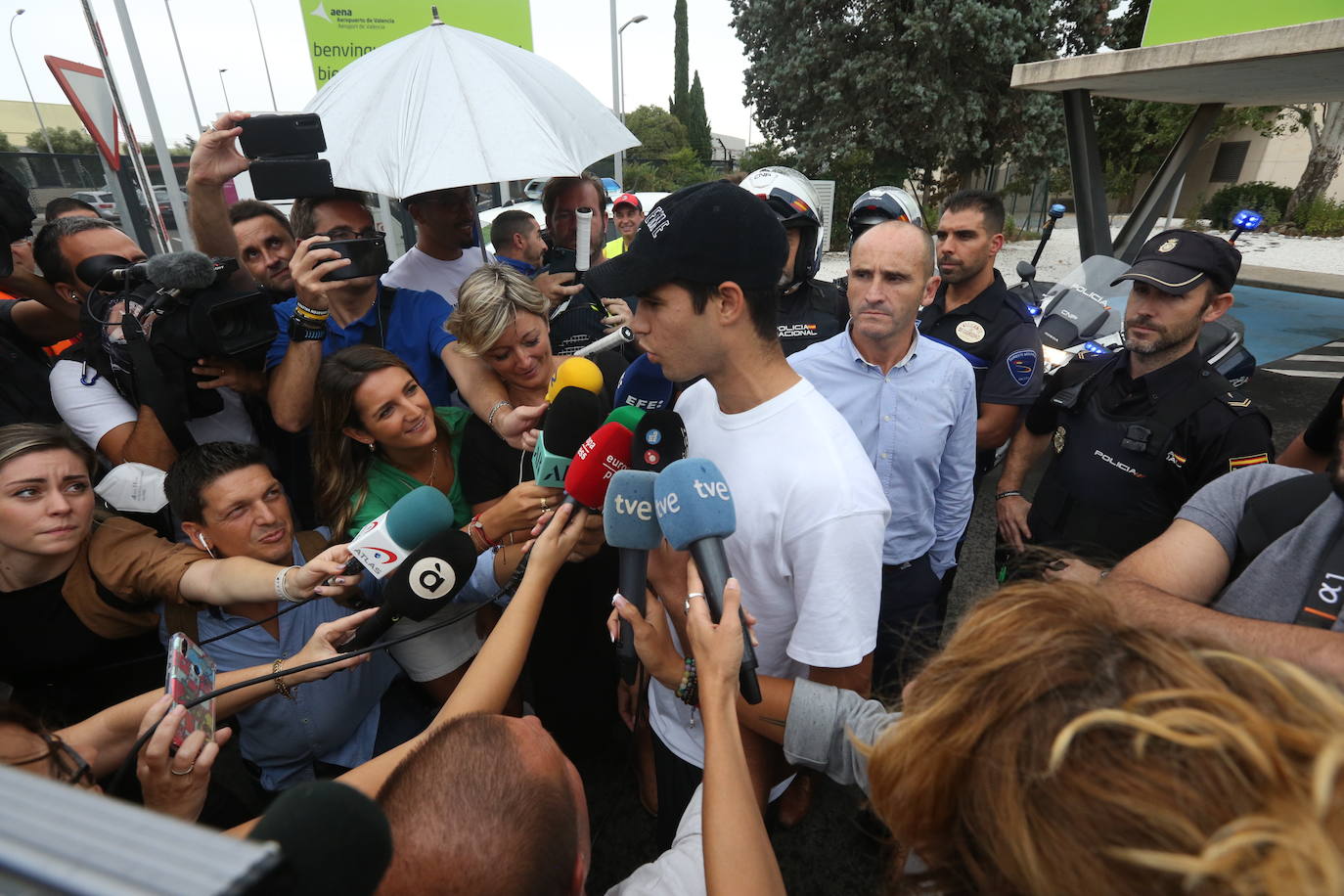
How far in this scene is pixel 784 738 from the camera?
132 cm

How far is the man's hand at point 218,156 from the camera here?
8.27 ft

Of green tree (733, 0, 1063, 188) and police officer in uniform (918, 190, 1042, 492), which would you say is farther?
A: green tree (733, 0, 1063, 188)

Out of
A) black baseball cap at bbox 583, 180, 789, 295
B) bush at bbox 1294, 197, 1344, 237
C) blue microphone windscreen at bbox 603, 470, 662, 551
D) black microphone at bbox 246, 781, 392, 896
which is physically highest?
black baseball cap at bbox 583, 180, 789, 295

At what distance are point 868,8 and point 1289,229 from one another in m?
14.3

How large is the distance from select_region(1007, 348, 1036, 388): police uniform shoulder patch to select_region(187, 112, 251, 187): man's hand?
11.5ft

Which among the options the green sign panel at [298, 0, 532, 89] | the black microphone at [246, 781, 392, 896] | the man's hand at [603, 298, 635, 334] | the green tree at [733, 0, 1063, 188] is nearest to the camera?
the black microphone at [246, 781, 392, 896]

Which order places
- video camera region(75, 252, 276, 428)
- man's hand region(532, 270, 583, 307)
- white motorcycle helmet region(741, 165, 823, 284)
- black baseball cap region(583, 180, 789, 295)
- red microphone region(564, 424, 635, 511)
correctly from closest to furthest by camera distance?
black baseball cap region(583, 180, 789, 295), red microphone region(564, 424, 635, 511), video camera region(75, 252, 276, 428), man's hand region(532, 270, 583, 307), white motorcycle helmet region(741, 165, 823, 284)

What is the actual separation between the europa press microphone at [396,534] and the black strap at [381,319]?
150cm

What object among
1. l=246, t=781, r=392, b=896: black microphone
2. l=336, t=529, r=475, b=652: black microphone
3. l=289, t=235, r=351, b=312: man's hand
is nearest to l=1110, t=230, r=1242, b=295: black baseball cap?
l=336, t=529, r=475, b=652: black microphone

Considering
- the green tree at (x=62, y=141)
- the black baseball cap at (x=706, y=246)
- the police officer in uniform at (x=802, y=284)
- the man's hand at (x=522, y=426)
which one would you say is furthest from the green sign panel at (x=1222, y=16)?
the green tree at (x=62, y=141)

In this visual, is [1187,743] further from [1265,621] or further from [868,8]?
[868,8]

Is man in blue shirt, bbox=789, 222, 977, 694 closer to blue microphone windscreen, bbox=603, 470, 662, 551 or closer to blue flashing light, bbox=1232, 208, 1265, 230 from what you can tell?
blue microphone windscreen, bbox=603, 470, 662, 551

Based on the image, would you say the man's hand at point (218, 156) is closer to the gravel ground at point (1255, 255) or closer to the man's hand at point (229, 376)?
the man's hand at point (229, 376)

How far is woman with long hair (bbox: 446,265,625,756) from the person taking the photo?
2447 millimetres
